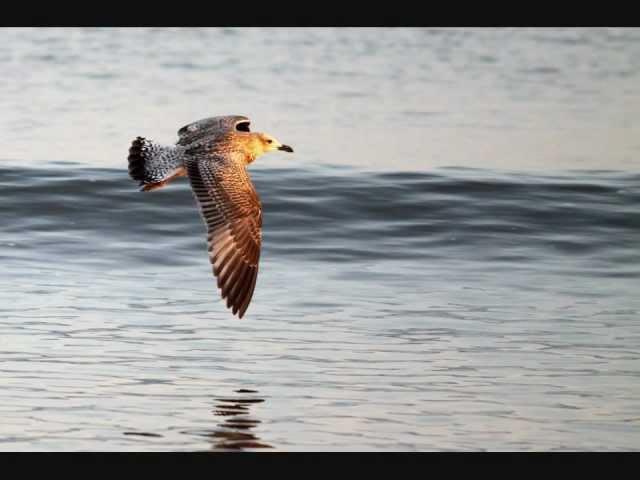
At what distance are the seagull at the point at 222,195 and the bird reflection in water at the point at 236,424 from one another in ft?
1.74

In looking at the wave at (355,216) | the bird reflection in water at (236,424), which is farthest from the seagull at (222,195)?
the wave at (355,216)

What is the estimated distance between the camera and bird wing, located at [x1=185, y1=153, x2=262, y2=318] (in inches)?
362

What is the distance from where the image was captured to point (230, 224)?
934cm

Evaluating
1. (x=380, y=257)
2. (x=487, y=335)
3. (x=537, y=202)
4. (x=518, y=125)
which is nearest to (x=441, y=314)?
(x=487, y=335)

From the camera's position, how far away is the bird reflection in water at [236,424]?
7926mm

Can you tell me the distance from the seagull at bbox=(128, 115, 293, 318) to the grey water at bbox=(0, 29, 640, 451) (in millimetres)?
577

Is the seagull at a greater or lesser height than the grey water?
greater

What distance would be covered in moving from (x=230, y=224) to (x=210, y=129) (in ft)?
4.14

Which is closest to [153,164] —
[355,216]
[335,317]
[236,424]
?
[335,317]

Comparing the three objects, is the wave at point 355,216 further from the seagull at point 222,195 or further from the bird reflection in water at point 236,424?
the bird reflection in water at point 236,424

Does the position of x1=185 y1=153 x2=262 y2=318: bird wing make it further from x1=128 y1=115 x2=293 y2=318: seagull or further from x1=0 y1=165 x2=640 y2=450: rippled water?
x1=0 y1=165 x2=640 y2=450: rippled water

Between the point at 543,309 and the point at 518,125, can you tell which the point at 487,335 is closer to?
the point at 543,309

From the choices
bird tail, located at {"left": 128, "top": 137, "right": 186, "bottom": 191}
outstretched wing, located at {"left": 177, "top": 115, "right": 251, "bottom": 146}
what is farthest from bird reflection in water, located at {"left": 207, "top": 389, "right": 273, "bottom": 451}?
outstretched wing, located at {"left": 177, "top": 115, "right": 251, "bottom": 146}

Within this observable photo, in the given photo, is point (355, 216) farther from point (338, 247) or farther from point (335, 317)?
point (335, 317)
